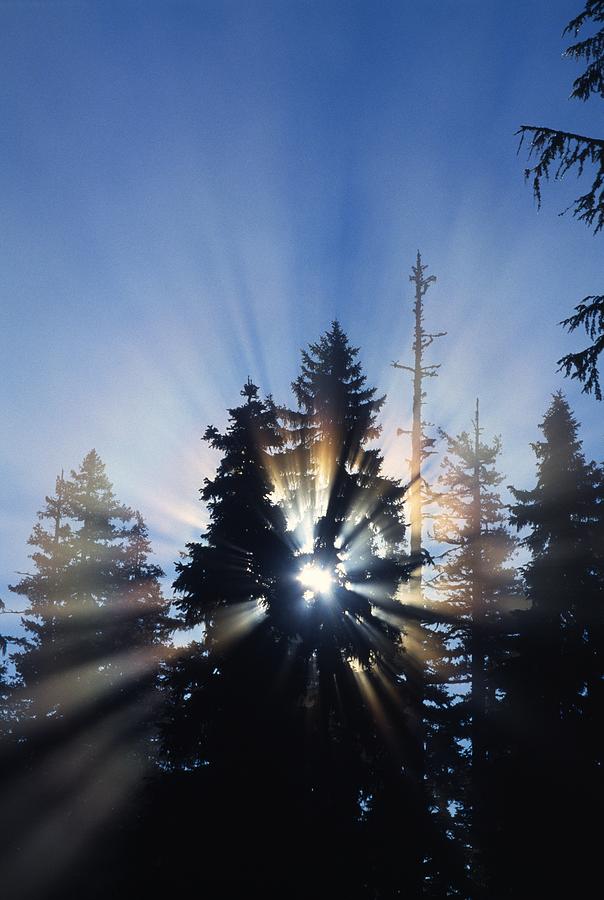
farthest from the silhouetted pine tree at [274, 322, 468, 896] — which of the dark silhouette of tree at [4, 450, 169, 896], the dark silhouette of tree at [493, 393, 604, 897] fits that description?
the dark silhouette of tree at [4, 450, 169, 896]

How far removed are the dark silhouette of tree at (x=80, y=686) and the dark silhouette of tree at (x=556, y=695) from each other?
41.0ft

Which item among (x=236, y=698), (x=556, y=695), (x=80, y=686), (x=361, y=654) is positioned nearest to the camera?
(x=236, y=698)

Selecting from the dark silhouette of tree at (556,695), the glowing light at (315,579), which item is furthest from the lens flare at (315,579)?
the dark silhouette of tree at (556,695)

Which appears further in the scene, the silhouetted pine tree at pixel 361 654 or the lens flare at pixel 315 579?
the lens flare at pixel 315 579

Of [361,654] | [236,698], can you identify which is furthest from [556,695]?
[236,698]

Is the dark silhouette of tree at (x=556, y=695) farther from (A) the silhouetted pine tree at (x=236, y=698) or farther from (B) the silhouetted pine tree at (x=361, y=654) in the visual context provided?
(A) the silhouetted pine tree at (x=236, y=698)

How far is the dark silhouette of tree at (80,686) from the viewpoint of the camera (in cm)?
1866

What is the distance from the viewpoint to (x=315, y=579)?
13422 millimetres

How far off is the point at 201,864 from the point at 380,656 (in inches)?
243

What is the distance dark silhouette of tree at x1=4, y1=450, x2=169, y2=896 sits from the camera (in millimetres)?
18659

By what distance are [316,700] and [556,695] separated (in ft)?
25.4

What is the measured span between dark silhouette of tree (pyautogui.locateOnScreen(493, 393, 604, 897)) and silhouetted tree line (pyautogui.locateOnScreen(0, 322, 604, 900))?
0.06 meters

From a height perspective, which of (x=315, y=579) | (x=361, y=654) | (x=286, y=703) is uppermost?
(x=315, y=579)

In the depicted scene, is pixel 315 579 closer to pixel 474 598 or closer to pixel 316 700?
pixel 316 700
